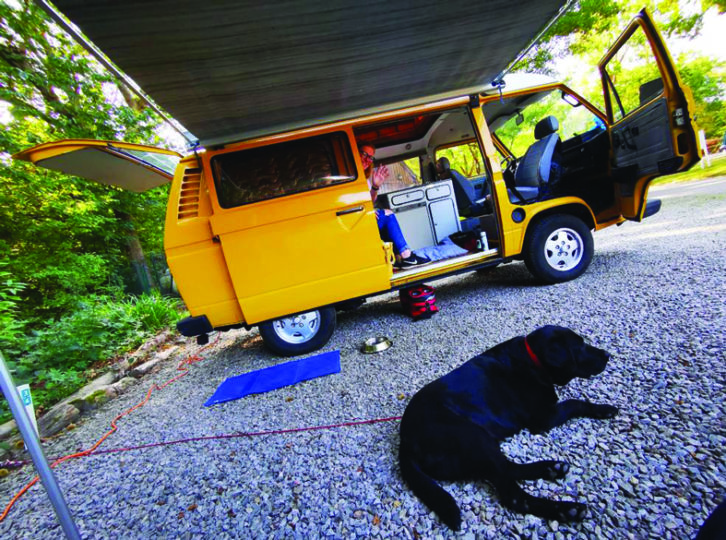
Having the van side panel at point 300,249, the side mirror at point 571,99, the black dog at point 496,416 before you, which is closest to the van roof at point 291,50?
the van side panel at point 300,249

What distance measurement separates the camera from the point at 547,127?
142 inches

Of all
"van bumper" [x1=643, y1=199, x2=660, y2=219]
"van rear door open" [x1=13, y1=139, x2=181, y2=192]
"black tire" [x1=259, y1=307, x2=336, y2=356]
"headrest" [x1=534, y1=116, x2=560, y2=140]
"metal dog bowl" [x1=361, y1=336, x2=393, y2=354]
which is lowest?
"metal dog bowl" [x1=361, y1=336, x2=393, y2=354]

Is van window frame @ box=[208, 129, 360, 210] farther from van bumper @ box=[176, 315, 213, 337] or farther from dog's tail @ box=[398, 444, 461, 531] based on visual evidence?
dog's tail @ box=[398, 444, 461, 531]

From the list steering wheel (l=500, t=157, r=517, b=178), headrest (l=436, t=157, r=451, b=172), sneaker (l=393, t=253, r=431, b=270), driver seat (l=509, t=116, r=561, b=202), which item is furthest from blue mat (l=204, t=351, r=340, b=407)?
steering wheel (l=500, t=157, r=517, b=178)

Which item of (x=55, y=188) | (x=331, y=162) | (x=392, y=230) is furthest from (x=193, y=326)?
(x=55, y=188)

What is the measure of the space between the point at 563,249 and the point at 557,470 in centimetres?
286

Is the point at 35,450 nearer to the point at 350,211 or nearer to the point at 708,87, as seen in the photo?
the point at 350,211

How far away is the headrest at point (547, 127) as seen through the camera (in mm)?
3528

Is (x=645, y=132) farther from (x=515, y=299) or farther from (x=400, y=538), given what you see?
(x=400, y=538)

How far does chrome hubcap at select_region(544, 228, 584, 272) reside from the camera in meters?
3.41

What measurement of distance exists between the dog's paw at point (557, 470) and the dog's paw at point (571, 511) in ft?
0.49

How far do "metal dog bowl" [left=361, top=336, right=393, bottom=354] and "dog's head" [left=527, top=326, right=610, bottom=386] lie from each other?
5.17ft

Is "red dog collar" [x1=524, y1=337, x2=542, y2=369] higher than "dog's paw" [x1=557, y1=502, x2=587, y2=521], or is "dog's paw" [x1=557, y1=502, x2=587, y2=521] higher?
"red dog collar" [x1=524, y1=337, x2=542, y2=369]

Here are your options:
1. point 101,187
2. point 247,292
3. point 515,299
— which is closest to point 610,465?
point 515,299
